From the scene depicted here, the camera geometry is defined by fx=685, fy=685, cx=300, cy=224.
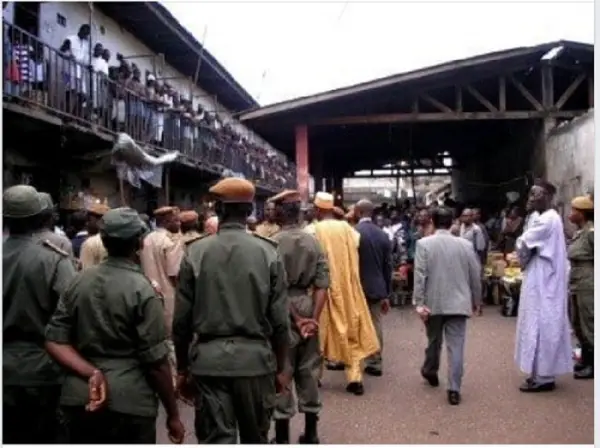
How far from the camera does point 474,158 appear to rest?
21656 millimetres

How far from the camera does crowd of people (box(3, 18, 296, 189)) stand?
27.1 ft

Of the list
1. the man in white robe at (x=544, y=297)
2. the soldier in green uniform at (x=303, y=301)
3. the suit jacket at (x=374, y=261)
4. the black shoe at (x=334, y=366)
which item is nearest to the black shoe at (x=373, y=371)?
the black shoe at (x=334, y=366)

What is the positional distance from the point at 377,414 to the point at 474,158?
17221 mm

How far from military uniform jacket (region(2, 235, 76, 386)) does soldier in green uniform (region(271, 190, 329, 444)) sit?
185 centimetres

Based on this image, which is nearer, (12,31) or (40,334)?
(40,334)

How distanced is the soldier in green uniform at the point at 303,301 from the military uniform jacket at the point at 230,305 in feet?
4.34

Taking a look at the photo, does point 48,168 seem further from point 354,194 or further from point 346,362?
point 354,194

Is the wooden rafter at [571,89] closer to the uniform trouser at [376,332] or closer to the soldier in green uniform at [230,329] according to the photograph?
the uniform trouser at [376,332]

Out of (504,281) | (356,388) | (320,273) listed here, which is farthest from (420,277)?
(504,281)

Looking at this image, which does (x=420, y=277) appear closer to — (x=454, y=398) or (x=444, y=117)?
(x=454, y=398)

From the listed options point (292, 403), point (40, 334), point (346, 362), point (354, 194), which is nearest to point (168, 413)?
point (40, 334)

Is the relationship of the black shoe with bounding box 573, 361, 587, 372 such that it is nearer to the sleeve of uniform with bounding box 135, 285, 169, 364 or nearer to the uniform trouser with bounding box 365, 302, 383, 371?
the uniform trouser with bounding box 365, 302, 383, 371

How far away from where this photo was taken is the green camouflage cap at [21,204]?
3.39 meters

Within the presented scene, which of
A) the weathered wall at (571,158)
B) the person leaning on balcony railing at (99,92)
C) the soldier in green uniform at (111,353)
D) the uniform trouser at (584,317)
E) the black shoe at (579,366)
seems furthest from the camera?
the person leaning on balcony railing at (99,92)
